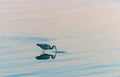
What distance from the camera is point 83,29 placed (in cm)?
1716

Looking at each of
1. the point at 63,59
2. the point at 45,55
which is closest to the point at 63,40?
the point at 45,55

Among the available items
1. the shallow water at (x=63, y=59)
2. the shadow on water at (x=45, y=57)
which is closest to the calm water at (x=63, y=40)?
the shallow water at (x=63, y=59)

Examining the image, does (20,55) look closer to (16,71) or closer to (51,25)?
(16,71)

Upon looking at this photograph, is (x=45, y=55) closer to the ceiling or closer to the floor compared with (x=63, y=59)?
closer to the ceiling

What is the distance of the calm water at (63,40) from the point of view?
11.5 metres

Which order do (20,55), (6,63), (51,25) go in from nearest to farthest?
1. (6,63)
2. (20,55)
3. (51,25)

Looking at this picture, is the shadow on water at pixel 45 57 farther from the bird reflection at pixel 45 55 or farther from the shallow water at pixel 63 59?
the shallow water at pixel 63 59

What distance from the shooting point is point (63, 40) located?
589 inches

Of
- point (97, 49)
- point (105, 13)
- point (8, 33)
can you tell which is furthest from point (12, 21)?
point (97, 49)

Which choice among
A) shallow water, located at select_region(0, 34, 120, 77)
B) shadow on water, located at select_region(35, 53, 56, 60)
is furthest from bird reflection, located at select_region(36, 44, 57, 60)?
shallow water, located at select_region(0, 34, 120, 77)

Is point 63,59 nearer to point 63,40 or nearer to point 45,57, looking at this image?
point 45,57

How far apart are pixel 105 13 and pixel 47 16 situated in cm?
263

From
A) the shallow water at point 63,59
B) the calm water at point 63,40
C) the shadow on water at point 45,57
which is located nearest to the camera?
the shallow water at point 63,59

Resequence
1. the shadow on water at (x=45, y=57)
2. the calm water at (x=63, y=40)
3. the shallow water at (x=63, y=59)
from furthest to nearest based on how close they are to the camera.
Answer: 1. the shadow on water at (x=45, y=57)
2. the calm water at (x=63, y=40)
3. the shallow water at (x=63, y=59)
